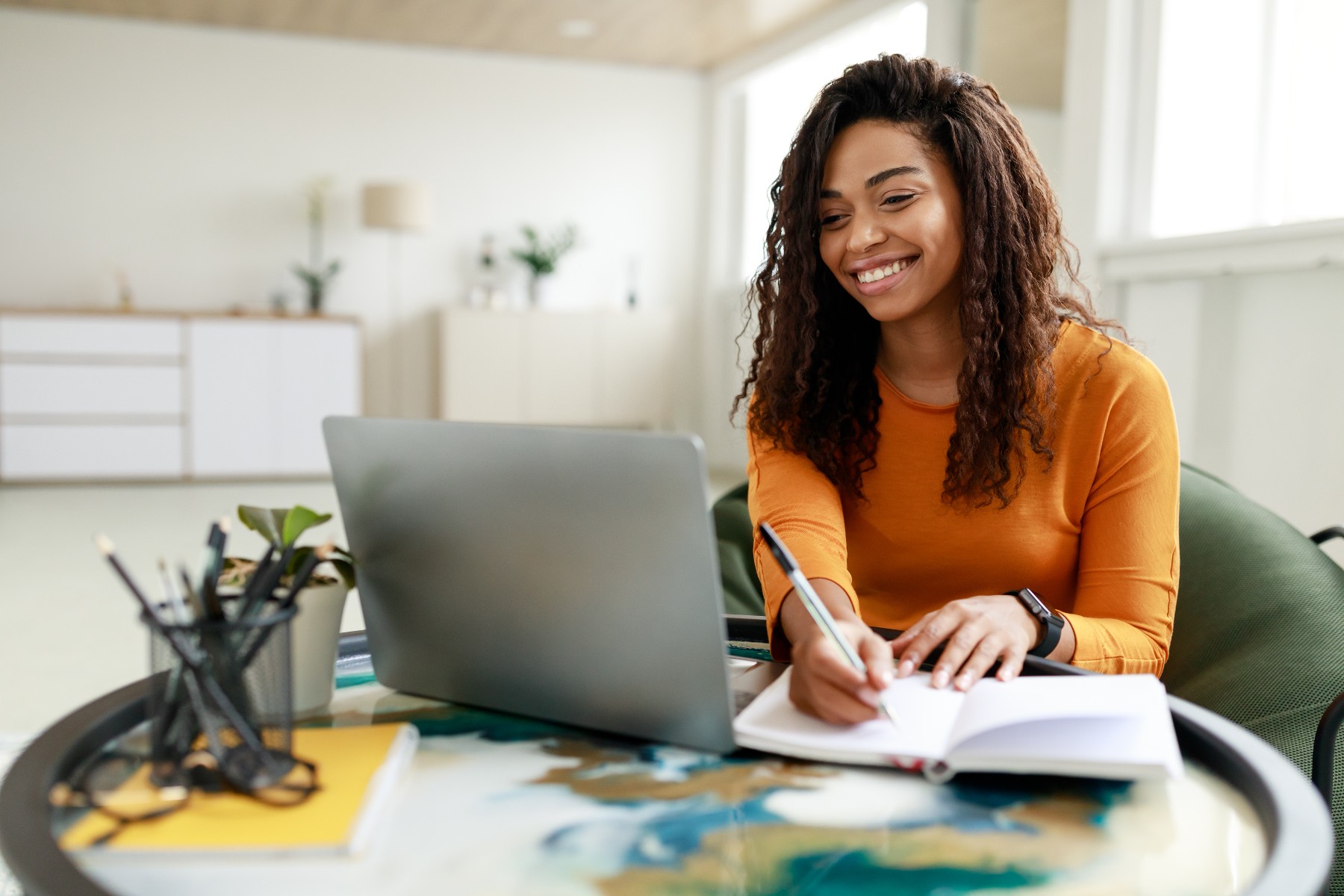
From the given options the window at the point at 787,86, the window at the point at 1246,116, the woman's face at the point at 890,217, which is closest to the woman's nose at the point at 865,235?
the woman's face at the point at 890,217

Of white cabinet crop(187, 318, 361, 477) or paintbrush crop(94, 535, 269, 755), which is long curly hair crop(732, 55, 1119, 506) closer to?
paintbrush crop(94, 535, 269, 755)

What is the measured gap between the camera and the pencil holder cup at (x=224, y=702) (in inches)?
27.1

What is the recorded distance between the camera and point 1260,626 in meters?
Result: 1.53

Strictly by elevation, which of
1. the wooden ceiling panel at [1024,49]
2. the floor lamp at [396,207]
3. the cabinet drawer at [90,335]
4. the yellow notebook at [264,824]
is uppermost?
the wooden ceiling panel at [1024,49]

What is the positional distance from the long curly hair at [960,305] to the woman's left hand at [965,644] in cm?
34

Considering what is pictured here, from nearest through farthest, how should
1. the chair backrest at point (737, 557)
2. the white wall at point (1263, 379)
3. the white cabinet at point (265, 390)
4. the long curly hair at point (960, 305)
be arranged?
the long curly hair at point (960, 305)
the chair backrest at point (737, 557)
the white wall at point (1263, 379)
the white cabinet at point (265, 390)

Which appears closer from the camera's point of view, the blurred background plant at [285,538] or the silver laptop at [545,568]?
the silver laptop at [545,568]

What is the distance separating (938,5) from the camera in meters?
5.10

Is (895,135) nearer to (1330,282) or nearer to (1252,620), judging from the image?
(1252,620)

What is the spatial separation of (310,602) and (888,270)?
81 cm

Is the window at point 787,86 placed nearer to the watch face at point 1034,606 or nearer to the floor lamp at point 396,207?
the floor lamp at point 396,207

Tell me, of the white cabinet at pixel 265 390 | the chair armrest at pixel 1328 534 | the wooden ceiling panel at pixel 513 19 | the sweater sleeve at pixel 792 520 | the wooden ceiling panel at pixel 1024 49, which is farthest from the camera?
the white cabinet at pixel 265 390

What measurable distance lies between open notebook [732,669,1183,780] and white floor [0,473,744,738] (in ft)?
2.79

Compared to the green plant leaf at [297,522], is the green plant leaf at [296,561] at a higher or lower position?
lower
